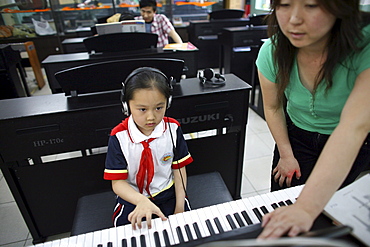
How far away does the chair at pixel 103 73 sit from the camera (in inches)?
46.6

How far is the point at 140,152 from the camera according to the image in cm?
96

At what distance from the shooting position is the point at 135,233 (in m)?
0.69

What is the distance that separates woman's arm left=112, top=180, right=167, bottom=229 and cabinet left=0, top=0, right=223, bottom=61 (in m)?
4.96

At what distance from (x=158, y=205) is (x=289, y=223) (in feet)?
2.07

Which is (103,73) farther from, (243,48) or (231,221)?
(243,48)

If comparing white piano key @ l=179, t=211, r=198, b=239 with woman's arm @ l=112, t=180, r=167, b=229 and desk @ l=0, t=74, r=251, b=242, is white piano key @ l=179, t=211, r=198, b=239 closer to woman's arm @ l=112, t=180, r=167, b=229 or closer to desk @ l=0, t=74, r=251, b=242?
woman's arm @ l=112, t=180, r=167, b=229

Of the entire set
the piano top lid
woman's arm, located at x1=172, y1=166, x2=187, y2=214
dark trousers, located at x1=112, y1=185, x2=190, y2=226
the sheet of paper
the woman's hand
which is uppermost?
the woman's hand

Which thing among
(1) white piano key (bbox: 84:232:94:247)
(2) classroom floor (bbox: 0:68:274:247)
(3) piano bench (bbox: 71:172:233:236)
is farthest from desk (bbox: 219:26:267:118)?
(1) white piano key (bbox: 84:232:94:247)

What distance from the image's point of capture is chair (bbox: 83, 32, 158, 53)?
6.64 feet

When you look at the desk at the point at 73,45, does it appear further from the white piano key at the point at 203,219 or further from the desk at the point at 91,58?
the white piano key at the point at 203,219

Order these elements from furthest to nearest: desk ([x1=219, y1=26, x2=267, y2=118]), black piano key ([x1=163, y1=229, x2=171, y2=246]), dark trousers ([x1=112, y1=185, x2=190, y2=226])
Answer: desk ([x1=219, y1=26, x2=267, y2=118])
dark trousers ([x1=112, y1=185, x2=190, y2=226])
black piano key ([x1=163, y1=229, x2=171, y2=246])

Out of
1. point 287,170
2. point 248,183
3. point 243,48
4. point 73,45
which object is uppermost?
point 73,45

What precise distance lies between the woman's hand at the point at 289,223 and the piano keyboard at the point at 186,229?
0.12m

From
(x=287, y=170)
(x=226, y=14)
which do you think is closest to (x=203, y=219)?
(x=287, y=170)
